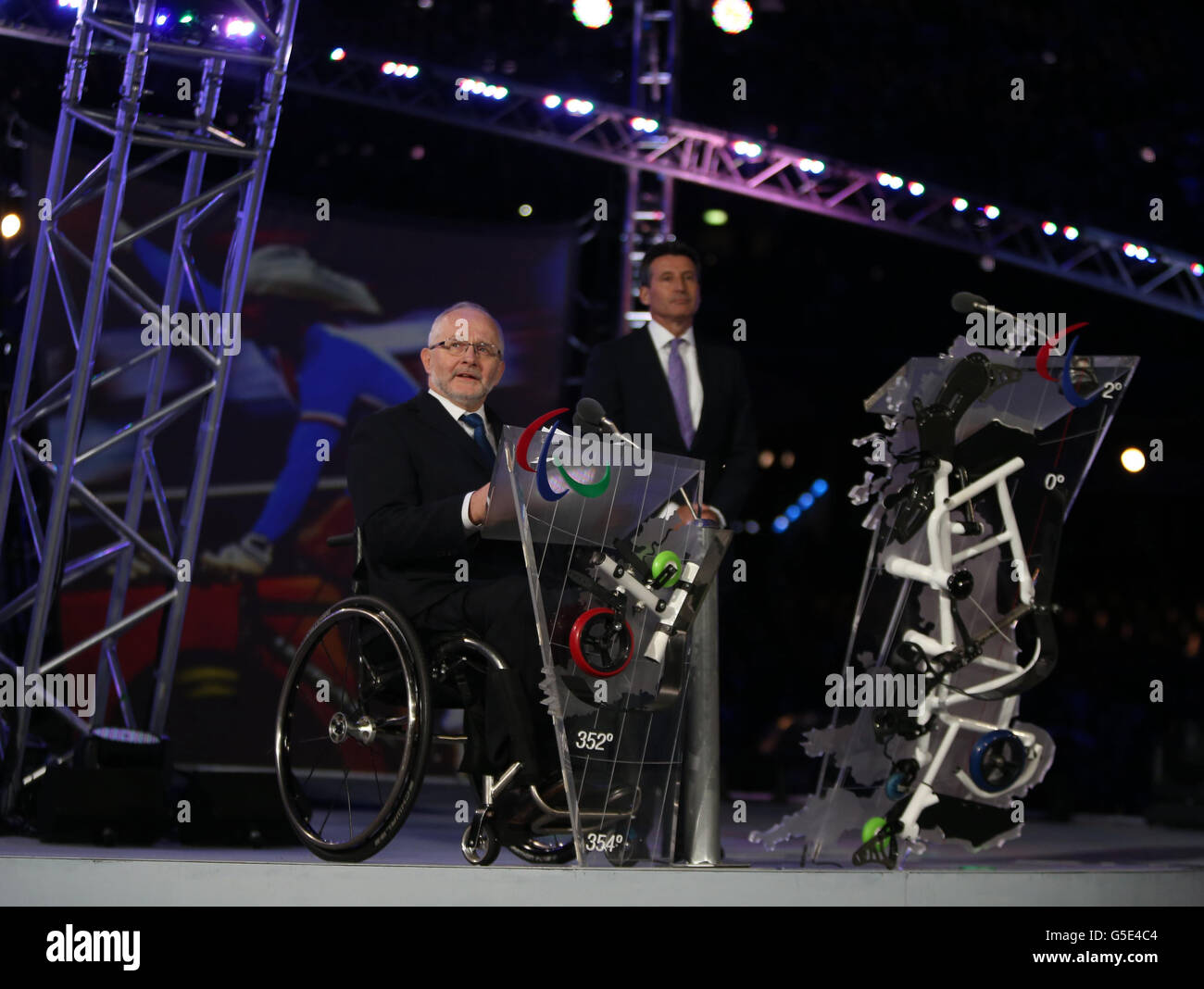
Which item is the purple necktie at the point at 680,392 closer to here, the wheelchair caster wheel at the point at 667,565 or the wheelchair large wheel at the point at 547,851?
the wheelchair caster wheel at the point at 667,565

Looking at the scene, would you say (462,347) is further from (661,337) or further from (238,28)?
(238,28)

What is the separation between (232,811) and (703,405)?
1802 mm

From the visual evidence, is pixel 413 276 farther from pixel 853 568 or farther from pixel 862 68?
pixel 853 568

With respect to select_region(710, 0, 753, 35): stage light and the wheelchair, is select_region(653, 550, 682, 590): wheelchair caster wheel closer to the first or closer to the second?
the wheelchair

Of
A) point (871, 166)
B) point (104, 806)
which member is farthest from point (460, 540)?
point (871, 166)

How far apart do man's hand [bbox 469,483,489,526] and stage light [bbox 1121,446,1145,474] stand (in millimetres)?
9233

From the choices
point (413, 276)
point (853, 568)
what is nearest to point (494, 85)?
point (413, 276)

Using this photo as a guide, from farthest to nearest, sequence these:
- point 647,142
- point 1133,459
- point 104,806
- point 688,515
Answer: point 1133,459
point 647,142
point 104,806
point 688,515

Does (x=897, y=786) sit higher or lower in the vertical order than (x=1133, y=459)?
lower

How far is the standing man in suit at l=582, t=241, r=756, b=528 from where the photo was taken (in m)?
4.20

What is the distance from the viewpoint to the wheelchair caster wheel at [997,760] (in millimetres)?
3760

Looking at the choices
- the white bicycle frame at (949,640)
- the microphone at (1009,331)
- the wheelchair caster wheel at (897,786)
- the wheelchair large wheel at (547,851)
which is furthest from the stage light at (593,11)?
the wheelchair large wheel at (547,851)

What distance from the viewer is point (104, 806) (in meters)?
4.05

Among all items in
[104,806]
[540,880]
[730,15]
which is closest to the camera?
[540,880]
